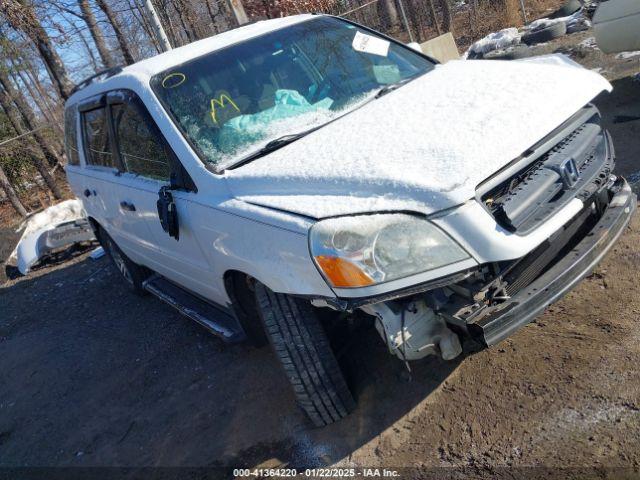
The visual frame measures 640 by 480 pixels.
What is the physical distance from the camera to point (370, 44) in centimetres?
386

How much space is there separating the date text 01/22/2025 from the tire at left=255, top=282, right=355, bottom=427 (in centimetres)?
31

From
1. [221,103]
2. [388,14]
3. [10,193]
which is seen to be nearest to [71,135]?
[221,103]

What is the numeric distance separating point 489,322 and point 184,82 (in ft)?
7.51

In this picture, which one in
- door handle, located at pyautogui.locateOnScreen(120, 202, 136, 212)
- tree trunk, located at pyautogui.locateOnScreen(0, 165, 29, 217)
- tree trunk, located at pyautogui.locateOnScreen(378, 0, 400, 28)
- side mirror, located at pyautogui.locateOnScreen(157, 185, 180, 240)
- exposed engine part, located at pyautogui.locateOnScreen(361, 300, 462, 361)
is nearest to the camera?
exposed engine part, located at pyautogui.locateOnScreen(361, 300, 462, 361)

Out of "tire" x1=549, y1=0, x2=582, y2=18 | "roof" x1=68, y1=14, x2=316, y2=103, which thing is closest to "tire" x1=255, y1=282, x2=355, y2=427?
"roof" x1=68, y1=14, x2=316, y2=103

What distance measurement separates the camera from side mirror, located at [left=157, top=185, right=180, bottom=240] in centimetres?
330

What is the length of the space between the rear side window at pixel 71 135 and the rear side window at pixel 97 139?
302 mm

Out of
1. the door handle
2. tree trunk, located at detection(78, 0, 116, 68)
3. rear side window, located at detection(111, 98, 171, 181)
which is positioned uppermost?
tree trunk, located at detection(78, 0, 116, 68)

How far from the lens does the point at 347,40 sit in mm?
3859

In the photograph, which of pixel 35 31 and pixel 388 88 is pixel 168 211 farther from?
pixel 35 31

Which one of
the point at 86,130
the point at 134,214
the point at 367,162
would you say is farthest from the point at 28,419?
the point at 367,162

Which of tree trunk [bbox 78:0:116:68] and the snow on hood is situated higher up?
tree trunk [bbox 78:0:116:68]

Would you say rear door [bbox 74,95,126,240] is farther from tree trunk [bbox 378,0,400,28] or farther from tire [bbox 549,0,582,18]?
tree trunk [bbox 378,0,400,28]

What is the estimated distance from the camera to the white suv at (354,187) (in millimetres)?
2285
